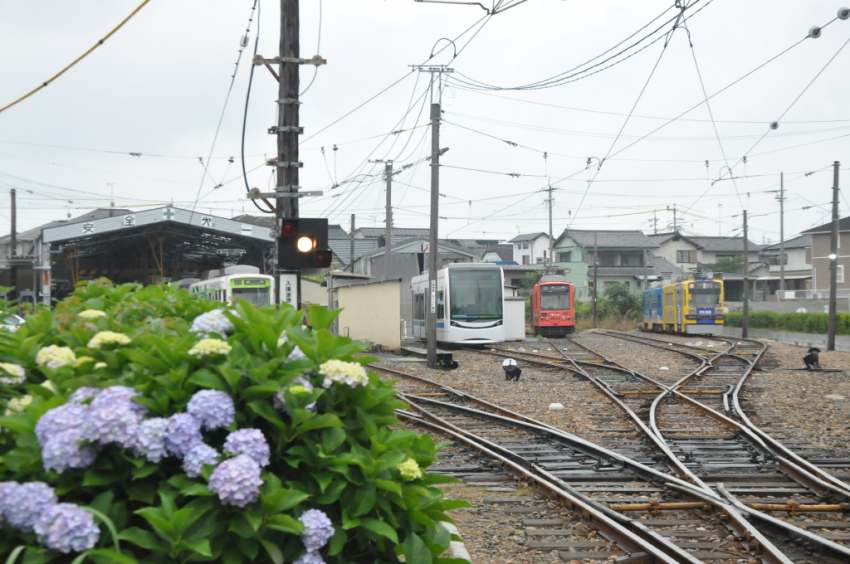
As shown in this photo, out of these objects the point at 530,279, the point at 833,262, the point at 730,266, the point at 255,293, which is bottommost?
the point at 255,293

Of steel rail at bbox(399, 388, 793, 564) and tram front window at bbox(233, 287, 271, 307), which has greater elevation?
tram front window at bbox(233, 287, 271, 307)

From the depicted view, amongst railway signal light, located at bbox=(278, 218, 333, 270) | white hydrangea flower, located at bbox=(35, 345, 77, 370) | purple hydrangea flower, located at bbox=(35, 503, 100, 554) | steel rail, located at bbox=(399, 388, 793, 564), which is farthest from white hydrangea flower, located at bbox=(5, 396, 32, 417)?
railway signal light, located at bbox=(278, 218, 333, 270)

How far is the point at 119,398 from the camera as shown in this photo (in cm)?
236

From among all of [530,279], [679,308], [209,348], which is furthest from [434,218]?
[530,279]

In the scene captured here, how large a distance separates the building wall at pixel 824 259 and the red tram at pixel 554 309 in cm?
1995

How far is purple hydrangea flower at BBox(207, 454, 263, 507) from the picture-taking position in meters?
2.27

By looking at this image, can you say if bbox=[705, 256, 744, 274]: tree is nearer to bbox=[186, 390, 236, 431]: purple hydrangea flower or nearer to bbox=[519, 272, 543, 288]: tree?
bbox=[519, 272, 543, 288]: tree

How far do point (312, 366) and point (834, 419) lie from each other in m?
10.2

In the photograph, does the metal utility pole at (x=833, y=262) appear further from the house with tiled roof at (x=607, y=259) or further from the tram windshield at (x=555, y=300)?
the house with tiled roof at (x=607, y=259)

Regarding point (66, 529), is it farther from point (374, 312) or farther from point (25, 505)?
point (374, 312)

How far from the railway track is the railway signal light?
2.74m

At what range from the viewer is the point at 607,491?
21.6 ft

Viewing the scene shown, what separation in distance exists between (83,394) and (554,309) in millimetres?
34669

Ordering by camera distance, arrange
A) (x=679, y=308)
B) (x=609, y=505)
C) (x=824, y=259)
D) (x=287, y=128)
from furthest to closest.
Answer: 1. (x=824, y=259)
2. (x=679, y=308)
3. (x=287, y=128)
4. (x=609, y=505)
